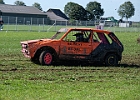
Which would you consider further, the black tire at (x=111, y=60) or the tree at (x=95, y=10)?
the tree at (x=95, y=10)

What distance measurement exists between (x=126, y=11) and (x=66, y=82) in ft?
251

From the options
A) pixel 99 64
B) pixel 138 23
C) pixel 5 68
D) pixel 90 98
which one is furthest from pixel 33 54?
pixel 138 23

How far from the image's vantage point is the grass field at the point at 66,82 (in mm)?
8856

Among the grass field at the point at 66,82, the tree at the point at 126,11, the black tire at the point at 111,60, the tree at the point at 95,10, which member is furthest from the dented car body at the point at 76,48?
the tree at the point at 95,10

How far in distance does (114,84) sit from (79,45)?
468 cm

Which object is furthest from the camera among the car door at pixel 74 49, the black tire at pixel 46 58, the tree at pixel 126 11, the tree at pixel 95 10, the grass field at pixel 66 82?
the tree at pixel 95 10

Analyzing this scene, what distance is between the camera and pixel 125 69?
14.4 meters

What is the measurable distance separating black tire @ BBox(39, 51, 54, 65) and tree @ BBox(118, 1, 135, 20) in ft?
194

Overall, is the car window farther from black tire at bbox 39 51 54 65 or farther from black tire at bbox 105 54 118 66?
black tire at bbox 105 54 118 66

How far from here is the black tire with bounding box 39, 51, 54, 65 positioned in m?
A: 14.7

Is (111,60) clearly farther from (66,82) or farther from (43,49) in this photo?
(66,82)

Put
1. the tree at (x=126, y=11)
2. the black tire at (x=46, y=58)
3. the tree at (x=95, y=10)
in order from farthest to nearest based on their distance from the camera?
the tree at (x=95, y=10), the tree at (x=126, y=11), the black tire at (x=46, y=58)

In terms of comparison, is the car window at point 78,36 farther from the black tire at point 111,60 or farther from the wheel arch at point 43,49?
the black tire at point 111,60

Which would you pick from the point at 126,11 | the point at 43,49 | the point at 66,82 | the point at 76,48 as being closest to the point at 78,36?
the point at 76,48
